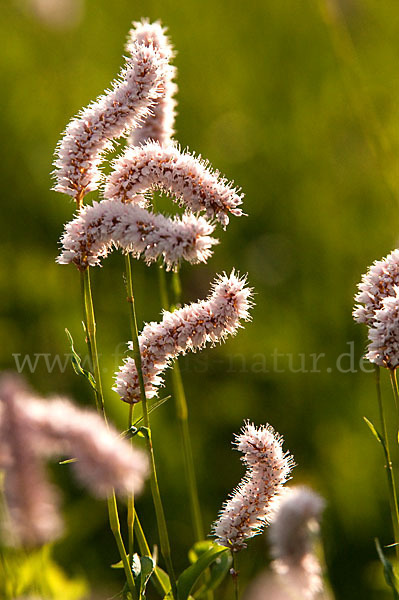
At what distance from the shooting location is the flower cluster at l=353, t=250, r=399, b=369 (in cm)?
128

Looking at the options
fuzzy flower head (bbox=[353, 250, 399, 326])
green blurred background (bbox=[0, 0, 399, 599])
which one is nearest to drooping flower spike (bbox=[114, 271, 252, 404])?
fuzzy flower head (bbox=[353, 250, 399, 326])

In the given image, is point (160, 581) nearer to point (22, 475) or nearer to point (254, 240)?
point (22, 475)

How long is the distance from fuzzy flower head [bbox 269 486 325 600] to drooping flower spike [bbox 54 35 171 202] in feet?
2.15

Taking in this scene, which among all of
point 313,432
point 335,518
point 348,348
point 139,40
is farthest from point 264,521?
point 348,348

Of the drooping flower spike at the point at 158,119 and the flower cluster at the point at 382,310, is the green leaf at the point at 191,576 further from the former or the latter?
the drooping flower spike at the point at 158,119

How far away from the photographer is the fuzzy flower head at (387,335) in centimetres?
127

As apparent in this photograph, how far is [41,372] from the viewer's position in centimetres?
339

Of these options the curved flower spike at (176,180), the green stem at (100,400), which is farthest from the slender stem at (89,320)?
the curved flower spike at (176,180)

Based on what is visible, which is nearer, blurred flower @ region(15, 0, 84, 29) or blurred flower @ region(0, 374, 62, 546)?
blurred flower @ region(0, 374, 62, 546)

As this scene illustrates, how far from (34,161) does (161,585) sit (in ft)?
11.2

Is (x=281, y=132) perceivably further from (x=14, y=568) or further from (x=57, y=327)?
(x=14, y=568)

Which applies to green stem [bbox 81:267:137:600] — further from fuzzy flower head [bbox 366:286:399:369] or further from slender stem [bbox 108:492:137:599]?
fuzzy flower head [bbox 366:286:399:369]

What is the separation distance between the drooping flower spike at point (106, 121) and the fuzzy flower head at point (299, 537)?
66 centimetres

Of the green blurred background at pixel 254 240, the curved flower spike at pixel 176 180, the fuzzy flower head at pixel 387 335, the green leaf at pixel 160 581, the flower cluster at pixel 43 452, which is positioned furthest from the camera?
the green blurred background at pixel 254 240
